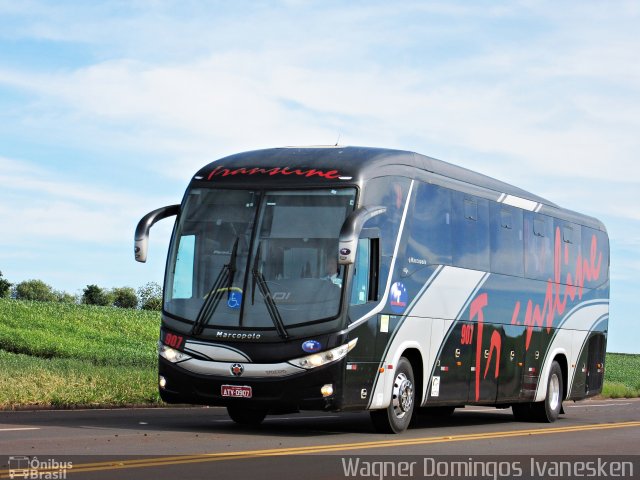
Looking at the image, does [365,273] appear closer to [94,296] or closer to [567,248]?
[567,248]

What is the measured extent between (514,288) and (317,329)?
6.70 metres

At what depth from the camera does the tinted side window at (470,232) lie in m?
19.2

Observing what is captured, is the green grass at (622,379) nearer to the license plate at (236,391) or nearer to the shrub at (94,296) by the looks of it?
the license plate at (236,391)

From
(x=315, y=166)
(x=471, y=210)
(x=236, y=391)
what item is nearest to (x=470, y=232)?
(x=471, y=210)

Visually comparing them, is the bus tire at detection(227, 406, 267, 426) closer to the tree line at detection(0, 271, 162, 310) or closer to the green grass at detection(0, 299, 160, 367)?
the green grass at detection(0, 299, 160, 367)

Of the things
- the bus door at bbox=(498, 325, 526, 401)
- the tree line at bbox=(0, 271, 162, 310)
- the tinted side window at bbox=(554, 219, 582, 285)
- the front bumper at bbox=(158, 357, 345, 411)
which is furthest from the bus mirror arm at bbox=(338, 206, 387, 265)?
the tree line at bbox=(0, 271, 162, 310)

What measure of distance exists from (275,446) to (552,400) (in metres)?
10.6

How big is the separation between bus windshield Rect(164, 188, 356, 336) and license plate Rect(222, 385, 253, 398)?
781 mm

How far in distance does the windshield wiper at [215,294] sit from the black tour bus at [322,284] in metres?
0.02

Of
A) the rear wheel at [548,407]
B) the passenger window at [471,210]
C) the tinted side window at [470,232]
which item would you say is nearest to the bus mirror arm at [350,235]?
the tinted side window at [470,232]

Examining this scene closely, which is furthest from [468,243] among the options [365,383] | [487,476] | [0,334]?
[0,334]

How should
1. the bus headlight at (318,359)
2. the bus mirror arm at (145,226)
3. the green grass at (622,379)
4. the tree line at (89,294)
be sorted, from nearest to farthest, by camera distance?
the bus headlight at (318,359)
the bus mirror arm at (145,226)
the green grass at (622,379)
the tree line at (89,294)

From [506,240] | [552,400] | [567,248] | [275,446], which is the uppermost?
[567,248]

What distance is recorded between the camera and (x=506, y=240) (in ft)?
69.4
